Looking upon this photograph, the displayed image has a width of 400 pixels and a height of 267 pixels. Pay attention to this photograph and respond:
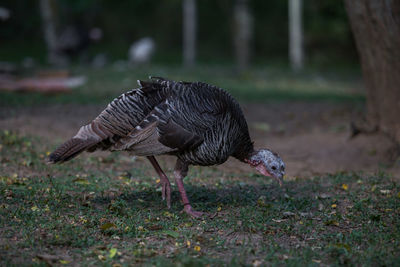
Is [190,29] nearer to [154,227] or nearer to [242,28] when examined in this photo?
[242,28]

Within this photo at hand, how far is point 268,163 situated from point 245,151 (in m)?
0.26

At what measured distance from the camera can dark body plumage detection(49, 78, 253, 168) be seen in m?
4.96

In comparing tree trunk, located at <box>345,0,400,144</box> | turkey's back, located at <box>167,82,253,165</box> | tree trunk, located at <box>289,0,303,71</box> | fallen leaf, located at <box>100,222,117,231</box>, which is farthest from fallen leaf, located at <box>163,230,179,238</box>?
tree trunk, located at <box>289,0,303,71</box>

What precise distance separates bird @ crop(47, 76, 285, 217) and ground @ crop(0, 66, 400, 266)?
51 cm

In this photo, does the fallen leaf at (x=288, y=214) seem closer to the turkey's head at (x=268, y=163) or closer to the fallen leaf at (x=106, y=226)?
the turkey's head at (x=268, y=163)

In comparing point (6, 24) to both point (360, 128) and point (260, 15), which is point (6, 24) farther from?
point (360, 128)

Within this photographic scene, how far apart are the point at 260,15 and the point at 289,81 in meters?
8.79

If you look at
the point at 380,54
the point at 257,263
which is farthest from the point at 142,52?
the point at 257,263

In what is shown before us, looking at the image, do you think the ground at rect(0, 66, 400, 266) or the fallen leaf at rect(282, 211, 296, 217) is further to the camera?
the fallen leaf at rect(282, 211, 296, 217)

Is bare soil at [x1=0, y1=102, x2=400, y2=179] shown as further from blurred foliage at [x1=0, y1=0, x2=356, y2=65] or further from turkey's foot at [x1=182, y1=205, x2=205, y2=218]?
blurred foliage at [x1=0, y1=0, x2=356, y2=65]

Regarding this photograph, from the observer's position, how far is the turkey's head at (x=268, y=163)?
17.5 feet

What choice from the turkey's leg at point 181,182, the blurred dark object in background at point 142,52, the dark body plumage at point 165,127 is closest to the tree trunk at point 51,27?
the blurred dark object in background at point 142,52

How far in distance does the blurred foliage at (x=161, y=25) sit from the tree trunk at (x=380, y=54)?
42.0 feet

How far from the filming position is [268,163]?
5.34 metres
